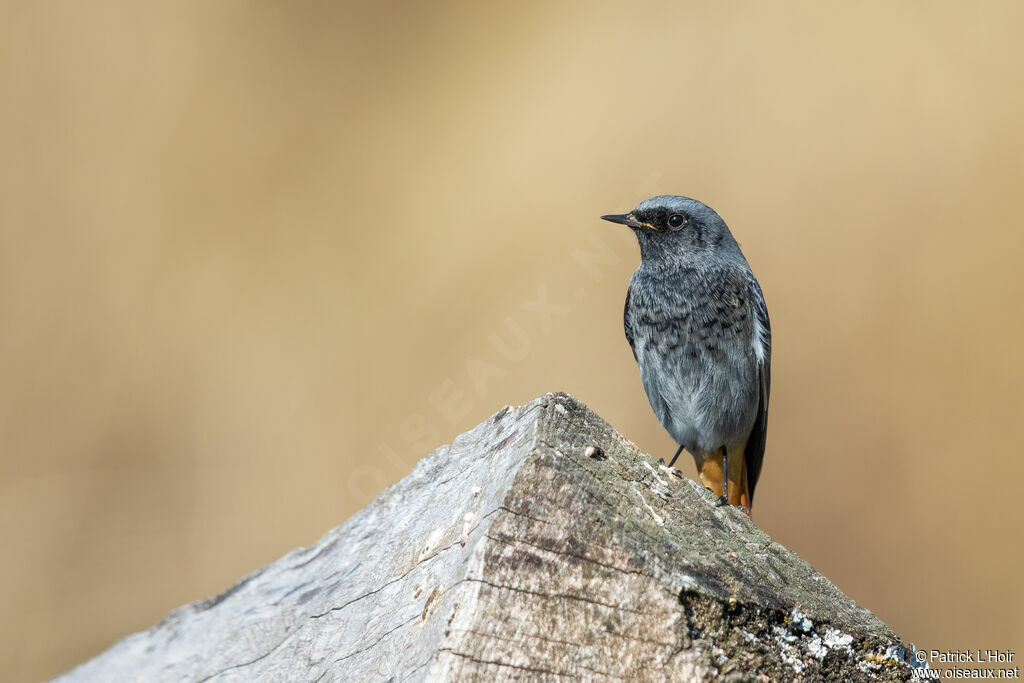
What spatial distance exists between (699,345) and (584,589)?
2.82 m

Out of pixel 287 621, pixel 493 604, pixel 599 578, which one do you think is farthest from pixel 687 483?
pixel 287 621

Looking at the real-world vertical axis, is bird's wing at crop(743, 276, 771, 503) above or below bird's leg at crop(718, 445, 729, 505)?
above

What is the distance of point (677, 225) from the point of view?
13.8 ft

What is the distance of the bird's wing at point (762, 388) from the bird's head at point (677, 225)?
0.30 meters

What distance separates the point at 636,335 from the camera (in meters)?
4.35

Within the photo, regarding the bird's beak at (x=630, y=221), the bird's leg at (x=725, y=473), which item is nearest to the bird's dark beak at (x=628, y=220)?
the bird's beak at (x=630, y=221)

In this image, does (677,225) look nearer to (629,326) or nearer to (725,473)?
(629,326)

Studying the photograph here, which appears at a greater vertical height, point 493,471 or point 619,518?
point 493,471

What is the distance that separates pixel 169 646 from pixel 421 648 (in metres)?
1.57

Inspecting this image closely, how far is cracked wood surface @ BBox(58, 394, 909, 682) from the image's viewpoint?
55.2 inches

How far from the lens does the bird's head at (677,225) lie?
417 cm

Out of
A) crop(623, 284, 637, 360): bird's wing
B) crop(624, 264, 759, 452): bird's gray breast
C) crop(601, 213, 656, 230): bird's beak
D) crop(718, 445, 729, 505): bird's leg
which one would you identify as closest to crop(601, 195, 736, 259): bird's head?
crop(601, 213, 656, 230): bird's beak

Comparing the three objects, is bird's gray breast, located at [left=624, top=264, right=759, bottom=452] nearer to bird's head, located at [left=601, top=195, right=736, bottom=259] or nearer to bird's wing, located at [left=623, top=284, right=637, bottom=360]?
bird's wing, located at [left=623, top=284, right=637, bottom=360]

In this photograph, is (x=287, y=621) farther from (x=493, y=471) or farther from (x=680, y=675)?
(x=680, y=675)
